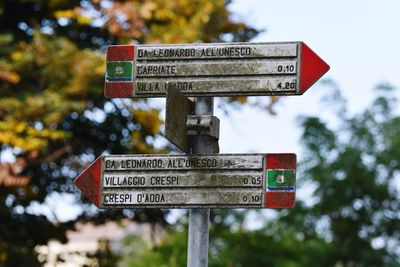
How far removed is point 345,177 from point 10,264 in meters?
22.4

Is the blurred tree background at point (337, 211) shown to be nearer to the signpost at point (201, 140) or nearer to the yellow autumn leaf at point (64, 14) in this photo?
the yellow autumn leaf at point (64, 14)

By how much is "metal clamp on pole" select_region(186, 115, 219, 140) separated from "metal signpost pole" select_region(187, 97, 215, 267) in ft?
0.16

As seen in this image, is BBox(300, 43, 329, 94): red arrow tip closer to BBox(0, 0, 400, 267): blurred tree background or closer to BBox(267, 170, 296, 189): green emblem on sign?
BBox(267, 170, 296, 189): green emblem on sign

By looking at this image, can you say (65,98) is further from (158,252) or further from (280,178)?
(158,252)

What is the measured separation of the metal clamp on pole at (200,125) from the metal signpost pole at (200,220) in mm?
48

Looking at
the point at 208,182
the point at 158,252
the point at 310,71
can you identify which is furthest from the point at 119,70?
the point at 158,252

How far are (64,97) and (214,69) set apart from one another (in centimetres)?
941

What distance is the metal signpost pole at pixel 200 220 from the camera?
4.70 metres

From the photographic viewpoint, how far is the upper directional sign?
488 centimetres

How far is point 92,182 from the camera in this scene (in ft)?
16.8

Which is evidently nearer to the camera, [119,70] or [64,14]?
[119,70]

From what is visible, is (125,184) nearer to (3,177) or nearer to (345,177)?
(3,177)

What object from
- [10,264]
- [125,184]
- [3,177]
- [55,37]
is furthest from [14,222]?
[125,184]

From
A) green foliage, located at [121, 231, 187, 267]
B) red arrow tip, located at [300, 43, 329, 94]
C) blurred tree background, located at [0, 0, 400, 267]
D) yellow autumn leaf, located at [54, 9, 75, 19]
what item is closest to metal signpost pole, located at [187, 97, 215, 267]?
red arrow tip, located at [300, 43, 329, 94]
